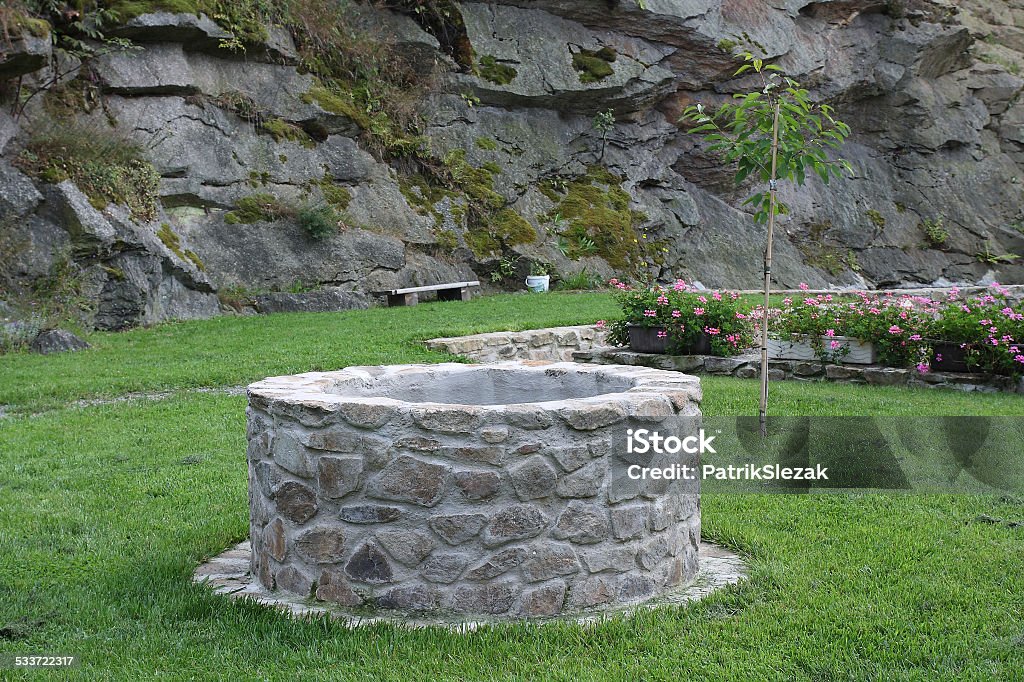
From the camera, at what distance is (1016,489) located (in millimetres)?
5078

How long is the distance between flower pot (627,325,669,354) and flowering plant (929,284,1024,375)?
265 cm

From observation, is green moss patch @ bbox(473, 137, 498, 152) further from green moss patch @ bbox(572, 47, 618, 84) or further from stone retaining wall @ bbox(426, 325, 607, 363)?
stone retaining wall @ bbox(426, 325, 607, 363)

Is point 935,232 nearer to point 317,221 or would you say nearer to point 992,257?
point 992,257

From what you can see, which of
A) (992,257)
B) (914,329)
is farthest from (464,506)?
(992,257)

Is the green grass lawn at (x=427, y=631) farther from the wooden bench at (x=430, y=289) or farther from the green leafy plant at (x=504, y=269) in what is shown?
the green leafy plant at (x=504, y=269)

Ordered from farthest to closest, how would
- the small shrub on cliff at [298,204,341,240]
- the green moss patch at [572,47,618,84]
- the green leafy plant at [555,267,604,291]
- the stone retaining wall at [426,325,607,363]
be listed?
the green moss patch at [572,47,618,84]
the green leafy plant at [555,267,604,291]
the small shrub on cliff at [298,204,341,240]
the stone retaining wall at [426,325,607,363]

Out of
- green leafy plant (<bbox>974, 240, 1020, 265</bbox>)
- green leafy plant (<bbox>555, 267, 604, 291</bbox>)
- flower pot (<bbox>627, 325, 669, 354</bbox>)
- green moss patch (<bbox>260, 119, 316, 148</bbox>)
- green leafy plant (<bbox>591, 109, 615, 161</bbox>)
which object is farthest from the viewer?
green leafy plant (<bbox>974, 240, 1020, 265</bbox>)

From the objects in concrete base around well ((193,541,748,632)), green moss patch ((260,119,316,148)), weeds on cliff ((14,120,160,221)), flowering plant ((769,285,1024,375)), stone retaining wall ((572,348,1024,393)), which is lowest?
concrete base around well ((193,541,748,632))

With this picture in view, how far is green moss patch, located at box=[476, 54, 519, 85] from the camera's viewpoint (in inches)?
658

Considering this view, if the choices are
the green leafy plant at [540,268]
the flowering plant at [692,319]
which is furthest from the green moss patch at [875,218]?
the flowering plant at [692,319]

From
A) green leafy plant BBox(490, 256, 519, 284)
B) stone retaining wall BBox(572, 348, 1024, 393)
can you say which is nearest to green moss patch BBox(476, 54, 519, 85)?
green leafy plant BBox(490, 256, 519, 284)

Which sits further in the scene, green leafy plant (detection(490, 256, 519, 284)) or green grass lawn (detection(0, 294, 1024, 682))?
green leafy plant (detection(490, 256, 519, 284))

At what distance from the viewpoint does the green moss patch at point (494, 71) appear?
658 inches

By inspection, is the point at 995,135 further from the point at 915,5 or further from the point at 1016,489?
the point at 1016,489
